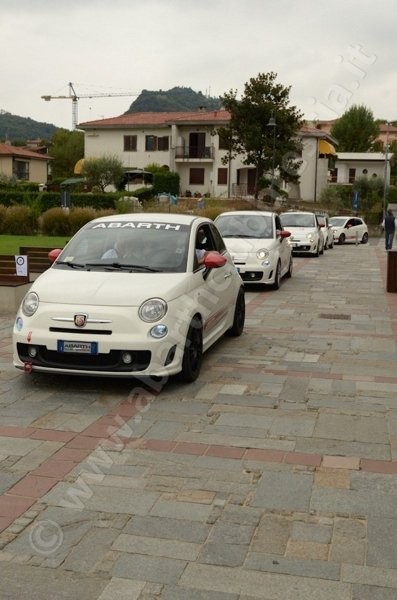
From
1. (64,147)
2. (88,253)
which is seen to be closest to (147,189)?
(64,147)

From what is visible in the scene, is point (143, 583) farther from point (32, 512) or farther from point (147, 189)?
point (147, 189)

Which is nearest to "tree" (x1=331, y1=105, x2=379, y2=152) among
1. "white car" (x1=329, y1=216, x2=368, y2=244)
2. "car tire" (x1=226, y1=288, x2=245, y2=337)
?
"white car" (x1=329, y1=216, x2=368, y2=244)

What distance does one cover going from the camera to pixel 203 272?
7695 mm

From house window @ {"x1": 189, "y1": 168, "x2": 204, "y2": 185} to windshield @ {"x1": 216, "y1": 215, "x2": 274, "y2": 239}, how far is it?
44.3 meters

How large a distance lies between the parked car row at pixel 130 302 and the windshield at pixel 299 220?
1602 centimetres

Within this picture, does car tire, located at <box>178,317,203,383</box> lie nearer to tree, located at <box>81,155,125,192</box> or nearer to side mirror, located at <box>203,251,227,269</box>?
side mirror, located at <box>203,251,227,269</box>

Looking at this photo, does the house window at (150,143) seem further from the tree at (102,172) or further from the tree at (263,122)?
the tree at (263,122)

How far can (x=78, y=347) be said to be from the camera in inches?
253

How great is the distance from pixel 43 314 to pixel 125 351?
0.86m

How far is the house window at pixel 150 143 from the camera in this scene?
60.4 metres

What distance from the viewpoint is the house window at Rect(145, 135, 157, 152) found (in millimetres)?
60375

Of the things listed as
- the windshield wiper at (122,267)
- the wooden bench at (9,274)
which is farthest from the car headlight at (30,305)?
the wooden bench at (9,274)

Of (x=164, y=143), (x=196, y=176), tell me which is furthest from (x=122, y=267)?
(x=164, y=143)

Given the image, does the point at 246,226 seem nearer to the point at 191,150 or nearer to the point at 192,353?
the point at 192,353
